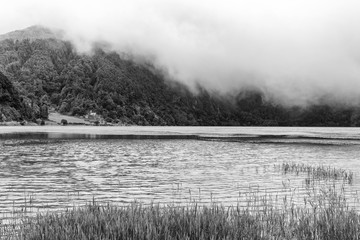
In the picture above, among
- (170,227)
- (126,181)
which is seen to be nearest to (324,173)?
(126,181)

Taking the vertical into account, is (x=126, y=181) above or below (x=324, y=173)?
above

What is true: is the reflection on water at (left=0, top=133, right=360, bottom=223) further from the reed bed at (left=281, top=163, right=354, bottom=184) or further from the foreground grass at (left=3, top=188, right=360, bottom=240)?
the foreground grass at (left=3, top=188, right=360, bottom=240)

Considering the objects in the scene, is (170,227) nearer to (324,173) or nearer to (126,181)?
(126,181)

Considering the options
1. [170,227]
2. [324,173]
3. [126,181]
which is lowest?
[324,173]

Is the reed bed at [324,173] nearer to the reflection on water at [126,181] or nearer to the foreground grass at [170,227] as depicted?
the reflection on water at [126,181]

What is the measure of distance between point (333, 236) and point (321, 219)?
1825 millimetres

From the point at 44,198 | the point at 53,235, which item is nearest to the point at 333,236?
the point at 53,235

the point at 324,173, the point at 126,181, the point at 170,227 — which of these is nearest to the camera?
the point at 170,227

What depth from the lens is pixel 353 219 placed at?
1903cm

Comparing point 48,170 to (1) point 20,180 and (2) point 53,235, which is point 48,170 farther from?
(2) point 53,235

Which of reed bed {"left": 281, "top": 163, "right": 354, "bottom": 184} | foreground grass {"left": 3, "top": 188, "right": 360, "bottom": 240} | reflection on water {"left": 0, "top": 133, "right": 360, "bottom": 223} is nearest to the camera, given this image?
foreground grass {"left": 3, "top": 188, "right": 360, "bottom": 240}

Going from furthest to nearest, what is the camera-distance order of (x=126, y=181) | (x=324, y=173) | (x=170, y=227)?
(x=324, y=173) → (x=126, y=181) → (x=170, y=227)

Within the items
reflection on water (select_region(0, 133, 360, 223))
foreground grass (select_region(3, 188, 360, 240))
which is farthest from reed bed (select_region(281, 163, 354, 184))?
foreground grass (select_region(3, 188, 360, 240))

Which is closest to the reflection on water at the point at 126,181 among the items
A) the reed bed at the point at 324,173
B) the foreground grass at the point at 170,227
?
the reed bed at the point at 324,173
